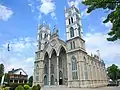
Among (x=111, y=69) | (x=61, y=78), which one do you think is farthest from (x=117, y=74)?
(x=61, y=78)

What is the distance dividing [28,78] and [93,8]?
205 feet

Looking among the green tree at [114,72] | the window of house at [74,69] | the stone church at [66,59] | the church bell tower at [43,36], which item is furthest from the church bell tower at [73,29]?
the green tree at [114,72]

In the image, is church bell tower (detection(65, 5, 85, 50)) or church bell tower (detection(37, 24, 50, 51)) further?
church bell tower (detection(37, 24, 50, 51))

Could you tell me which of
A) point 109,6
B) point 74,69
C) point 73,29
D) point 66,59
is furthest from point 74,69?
point 109,6

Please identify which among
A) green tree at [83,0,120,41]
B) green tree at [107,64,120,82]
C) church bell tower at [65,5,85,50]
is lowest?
green tree at [107,64,120,82]

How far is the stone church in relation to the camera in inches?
1331

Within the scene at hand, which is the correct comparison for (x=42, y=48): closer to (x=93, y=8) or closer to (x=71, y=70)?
(x=71, y=70)

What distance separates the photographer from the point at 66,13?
40938 millimetres

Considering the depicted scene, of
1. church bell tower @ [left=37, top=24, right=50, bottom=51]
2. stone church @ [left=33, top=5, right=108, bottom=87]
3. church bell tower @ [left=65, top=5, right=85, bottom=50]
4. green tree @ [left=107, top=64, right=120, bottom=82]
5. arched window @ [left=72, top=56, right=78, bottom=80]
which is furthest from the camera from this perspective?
green tree @ [left=107, top=64, right=120, bottom=82]

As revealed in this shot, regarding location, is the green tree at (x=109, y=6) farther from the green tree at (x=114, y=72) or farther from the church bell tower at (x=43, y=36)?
the green tree at (x=114, y=72)

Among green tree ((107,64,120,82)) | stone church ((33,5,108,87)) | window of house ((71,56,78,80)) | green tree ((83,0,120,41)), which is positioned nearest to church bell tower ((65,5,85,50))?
stone church ((33,5,108,87))

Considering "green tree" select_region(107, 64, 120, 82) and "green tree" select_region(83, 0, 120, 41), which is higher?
"green tree" select_region(83, 0, 120, 41)

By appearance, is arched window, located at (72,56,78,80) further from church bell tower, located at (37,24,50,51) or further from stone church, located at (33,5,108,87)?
church bell tower, located at (37,24,50,51)

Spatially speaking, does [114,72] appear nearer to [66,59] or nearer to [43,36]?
[66,59]
